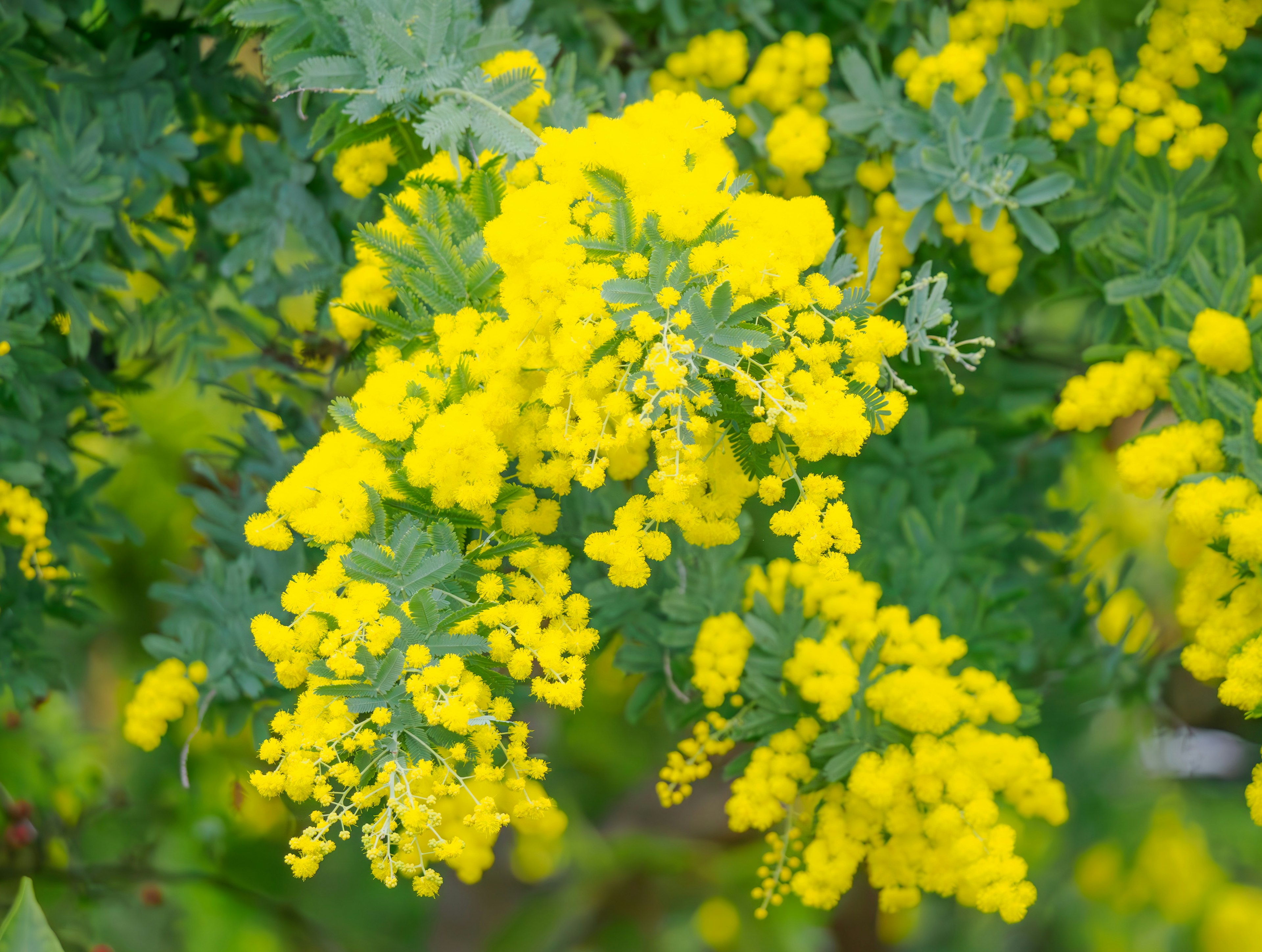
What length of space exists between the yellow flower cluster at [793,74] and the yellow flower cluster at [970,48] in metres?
0.16

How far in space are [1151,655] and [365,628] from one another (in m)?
1.92

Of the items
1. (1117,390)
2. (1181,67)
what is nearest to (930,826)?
(1117,390)

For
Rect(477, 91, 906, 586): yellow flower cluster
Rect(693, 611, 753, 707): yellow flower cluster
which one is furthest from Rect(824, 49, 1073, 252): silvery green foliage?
Rect(693, 611, 753, 707): yellow flower cluster

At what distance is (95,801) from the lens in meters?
3.00

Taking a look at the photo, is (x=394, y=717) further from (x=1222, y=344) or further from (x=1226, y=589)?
(x=1222, y=344)

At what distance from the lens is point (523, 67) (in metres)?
1.65

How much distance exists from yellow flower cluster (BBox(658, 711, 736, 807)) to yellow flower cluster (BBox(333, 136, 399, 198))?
1.16 meters

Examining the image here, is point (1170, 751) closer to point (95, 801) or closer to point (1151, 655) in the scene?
point (1151, 655)

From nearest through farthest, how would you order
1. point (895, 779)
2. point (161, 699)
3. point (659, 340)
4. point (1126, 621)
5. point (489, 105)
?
1. point (659, 340)
2. point (489, 105)
3. point (895, 779)
4. point (161, 699)
5. point (1126, 621)

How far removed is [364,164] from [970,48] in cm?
117

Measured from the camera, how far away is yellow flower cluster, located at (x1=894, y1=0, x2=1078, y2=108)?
6.06 ft

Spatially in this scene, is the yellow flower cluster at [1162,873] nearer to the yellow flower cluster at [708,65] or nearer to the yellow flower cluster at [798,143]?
the yellow flower cluster at [798,143]

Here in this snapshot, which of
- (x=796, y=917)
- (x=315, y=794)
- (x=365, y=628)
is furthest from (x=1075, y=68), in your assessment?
(x=796, y=917)

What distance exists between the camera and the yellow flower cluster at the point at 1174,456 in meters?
1.63
